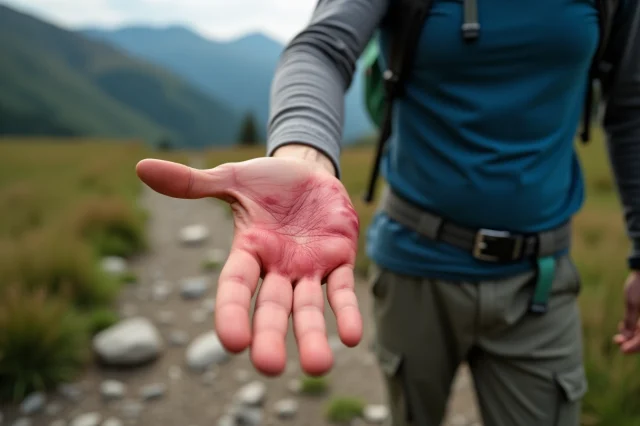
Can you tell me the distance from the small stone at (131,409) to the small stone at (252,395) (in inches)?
24.5

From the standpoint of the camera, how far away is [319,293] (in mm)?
788

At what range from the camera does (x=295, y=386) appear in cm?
330

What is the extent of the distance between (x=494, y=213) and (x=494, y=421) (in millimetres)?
644

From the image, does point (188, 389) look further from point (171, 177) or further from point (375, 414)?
point (171, 177)

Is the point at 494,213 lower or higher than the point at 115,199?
higher

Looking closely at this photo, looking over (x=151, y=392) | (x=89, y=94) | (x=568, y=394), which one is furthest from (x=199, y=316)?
(x=89, y=94)

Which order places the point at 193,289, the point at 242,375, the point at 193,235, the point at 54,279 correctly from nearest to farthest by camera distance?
the point at 242,375
the point at 54,279
the point at 193,289
the point at 193,235

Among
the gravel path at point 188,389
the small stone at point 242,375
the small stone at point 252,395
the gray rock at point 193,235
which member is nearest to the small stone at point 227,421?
the gravel path at point 188,389

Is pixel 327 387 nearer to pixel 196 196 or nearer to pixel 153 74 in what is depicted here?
pixel 196 196

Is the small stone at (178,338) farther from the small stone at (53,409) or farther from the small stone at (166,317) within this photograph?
the small stone at (53,409)

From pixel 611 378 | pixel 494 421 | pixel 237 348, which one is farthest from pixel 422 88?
pixel 611 378

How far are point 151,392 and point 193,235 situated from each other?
141 inches

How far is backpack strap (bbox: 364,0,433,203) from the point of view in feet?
3.81

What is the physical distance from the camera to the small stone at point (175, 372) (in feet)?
11.2
